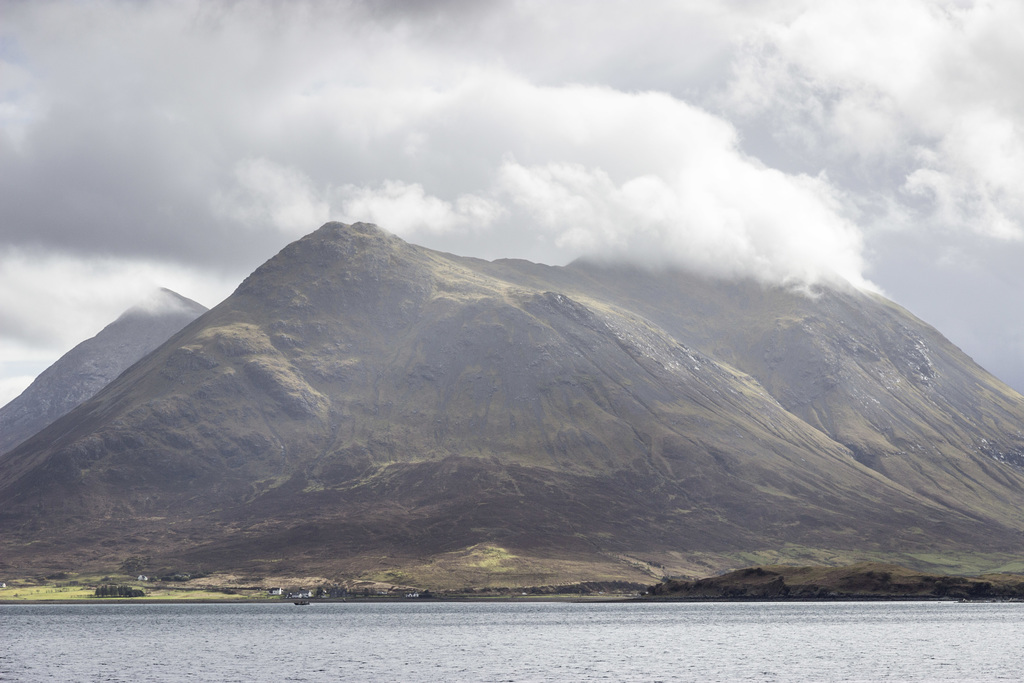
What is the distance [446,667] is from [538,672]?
1440cm

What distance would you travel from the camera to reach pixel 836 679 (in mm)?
119938

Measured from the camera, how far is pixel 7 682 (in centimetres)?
12038

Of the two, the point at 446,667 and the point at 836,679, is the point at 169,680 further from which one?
the point at 836,679

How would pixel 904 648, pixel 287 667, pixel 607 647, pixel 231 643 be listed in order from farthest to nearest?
pixel 231 643 → pixel 607 647 → pixel 904 648 → pixel 287 667

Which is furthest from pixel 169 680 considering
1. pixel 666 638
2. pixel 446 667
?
pixel 666 638

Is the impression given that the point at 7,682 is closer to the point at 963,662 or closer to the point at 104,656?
the point at 104,656

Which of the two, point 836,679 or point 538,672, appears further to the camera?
point 538,672

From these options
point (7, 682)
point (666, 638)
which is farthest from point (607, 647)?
point (7, 682)

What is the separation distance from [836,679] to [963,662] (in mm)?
26872

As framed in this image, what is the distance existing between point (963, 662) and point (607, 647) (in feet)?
187

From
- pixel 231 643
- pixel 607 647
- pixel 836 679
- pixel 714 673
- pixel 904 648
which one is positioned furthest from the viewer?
pixel 231 643

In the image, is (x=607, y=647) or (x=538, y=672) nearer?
(x=538, y=672)

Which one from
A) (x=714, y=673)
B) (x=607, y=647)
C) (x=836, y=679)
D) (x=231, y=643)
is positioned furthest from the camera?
(x=231, y=643)

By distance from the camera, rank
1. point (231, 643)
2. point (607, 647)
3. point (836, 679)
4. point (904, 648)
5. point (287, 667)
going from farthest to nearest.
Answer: point (231, 643) < point (607, 647) < point (904, 648) < point (287, 667) < point (836, 679)
